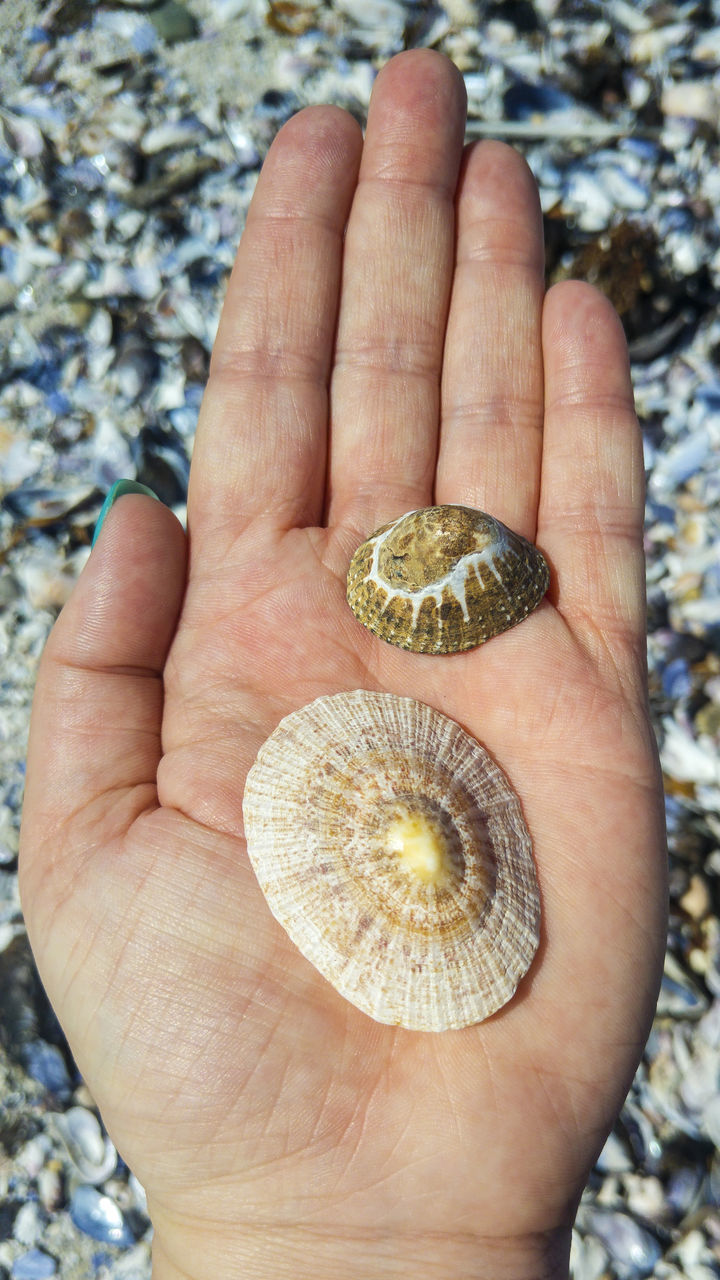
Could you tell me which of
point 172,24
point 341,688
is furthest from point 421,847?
point 172,24

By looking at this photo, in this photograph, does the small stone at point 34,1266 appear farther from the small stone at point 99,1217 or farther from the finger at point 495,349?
the finger at point 495,349

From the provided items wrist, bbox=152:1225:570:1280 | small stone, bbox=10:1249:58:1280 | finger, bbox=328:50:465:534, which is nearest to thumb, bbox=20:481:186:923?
finger, bbox=328:50:465:534

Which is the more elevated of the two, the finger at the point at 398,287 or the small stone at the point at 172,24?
the small stone at the point at 172,24

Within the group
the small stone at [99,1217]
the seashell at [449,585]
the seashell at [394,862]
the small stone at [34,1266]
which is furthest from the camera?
the small stone at [99,1217]

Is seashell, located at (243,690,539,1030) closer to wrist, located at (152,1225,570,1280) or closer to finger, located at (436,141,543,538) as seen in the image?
wrist, located at (152,1225,570,1280)

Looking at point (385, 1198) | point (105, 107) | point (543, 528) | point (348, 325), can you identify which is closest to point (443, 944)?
point (385, 1198)

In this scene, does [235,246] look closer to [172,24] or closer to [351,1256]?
[172,24]

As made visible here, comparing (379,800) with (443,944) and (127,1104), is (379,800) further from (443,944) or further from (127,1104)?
(127,1104)

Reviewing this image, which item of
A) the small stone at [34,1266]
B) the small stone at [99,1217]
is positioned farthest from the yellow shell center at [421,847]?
the small stone at [34,1266]
